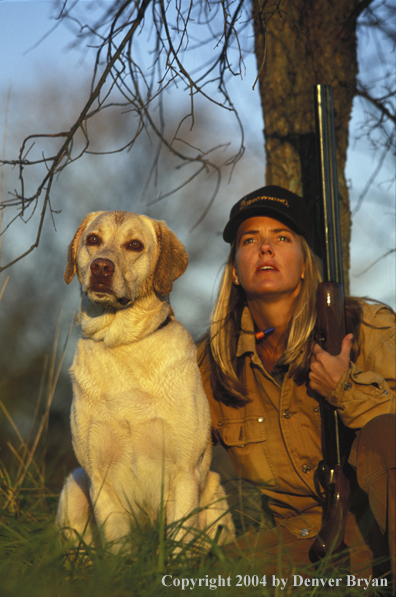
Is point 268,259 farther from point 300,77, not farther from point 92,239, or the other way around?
point 300,77

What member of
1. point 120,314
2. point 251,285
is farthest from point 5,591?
point 251,285

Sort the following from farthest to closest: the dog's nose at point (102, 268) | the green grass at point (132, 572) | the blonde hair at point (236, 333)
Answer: the blonde hair at point (236, 333)
the dog's nose at point (102, 268)
the green grass at point (132, 572)

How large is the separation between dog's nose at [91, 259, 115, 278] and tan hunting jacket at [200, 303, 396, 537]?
3.40 feet

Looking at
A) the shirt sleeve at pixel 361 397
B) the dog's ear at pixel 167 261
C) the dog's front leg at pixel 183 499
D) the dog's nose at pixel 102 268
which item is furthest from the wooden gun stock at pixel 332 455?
the dog's nose at pixel 102 268

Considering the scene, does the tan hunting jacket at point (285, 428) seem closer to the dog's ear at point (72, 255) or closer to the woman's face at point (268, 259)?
the woman's face at point (268, 259)

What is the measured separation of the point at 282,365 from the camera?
10.8 ft

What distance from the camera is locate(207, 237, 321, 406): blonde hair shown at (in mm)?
3197

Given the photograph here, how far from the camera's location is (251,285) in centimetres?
329

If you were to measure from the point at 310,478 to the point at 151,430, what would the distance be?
99cm

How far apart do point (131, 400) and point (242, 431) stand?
0.85 m

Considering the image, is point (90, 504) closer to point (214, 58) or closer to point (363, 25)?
point (214, 58)

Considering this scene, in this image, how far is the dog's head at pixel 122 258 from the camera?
2.86 metres

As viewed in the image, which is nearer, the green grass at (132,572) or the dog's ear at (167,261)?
the green grass at (132,572)

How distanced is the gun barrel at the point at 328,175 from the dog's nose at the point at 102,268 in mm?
1263
